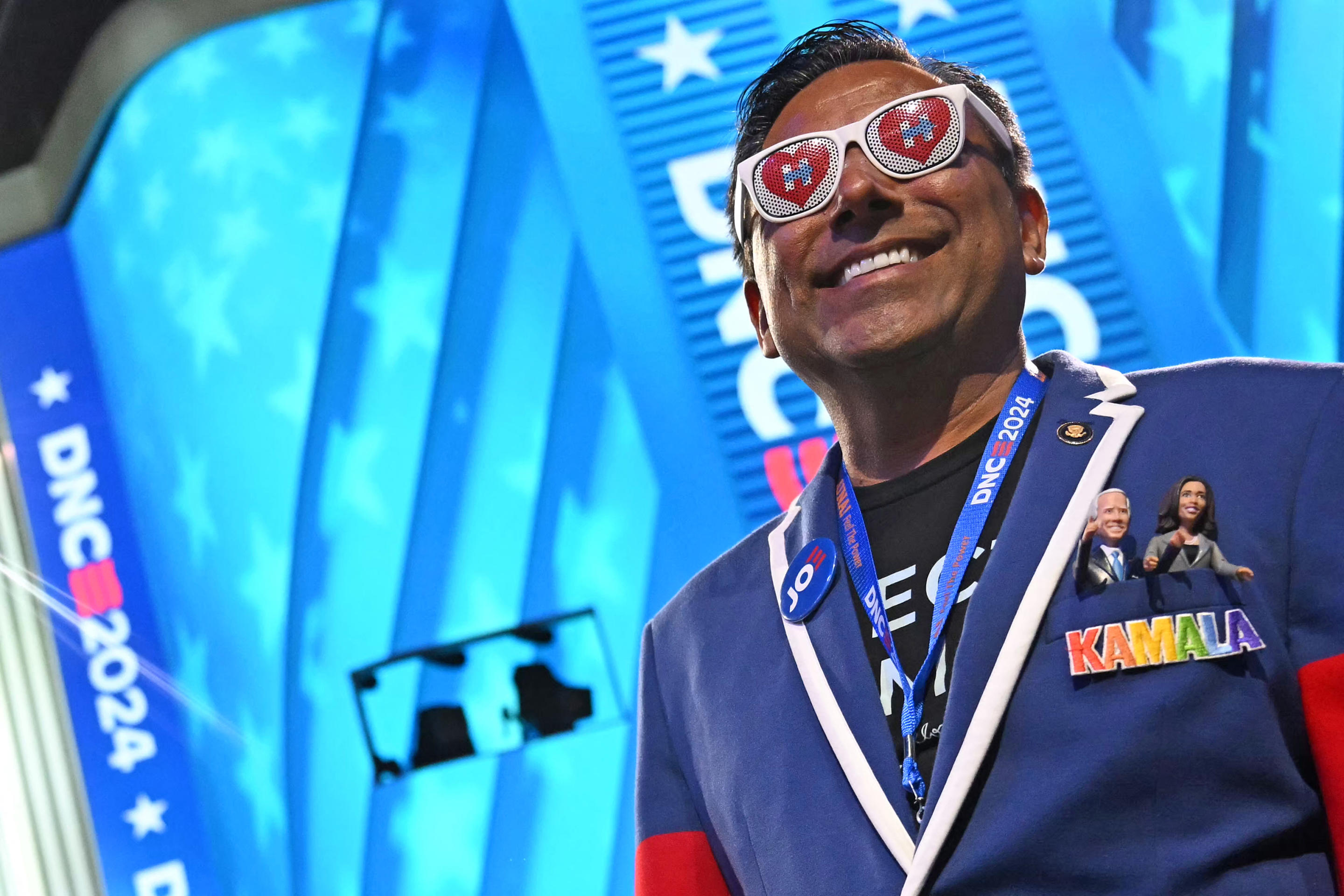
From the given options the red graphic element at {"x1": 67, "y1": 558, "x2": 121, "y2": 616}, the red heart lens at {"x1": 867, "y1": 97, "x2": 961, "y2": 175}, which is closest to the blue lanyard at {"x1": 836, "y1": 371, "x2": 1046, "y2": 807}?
the red heart lens at {"x1": 867, "y1": 97, "x2": 961, "y2": 175}

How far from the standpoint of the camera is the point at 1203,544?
0.92 metres

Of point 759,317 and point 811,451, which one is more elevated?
point 759,317

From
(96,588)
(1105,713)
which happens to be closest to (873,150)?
(1105,713)

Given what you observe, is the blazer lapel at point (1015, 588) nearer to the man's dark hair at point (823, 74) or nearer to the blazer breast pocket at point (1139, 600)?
the blazer breast pocket at point (1139, 600)

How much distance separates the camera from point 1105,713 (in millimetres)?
906

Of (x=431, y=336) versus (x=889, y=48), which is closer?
(x=889, y=48)

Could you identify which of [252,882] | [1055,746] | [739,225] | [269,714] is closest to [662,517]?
[269,714]

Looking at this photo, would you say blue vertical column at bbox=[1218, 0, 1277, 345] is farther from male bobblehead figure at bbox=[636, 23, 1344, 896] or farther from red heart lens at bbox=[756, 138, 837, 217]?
red heart lens at bbox=[756, 138, 837, 217]

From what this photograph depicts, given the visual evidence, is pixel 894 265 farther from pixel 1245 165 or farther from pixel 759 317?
pixel 1245 165

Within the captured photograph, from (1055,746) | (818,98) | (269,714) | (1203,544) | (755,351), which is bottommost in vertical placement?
(269,714)

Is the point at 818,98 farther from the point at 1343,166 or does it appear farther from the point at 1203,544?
the point at 1343,166

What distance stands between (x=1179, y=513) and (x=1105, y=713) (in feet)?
0.52

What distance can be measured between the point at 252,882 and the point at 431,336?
1.32m

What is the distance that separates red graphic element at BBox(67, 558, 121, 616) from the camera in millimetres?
3117
